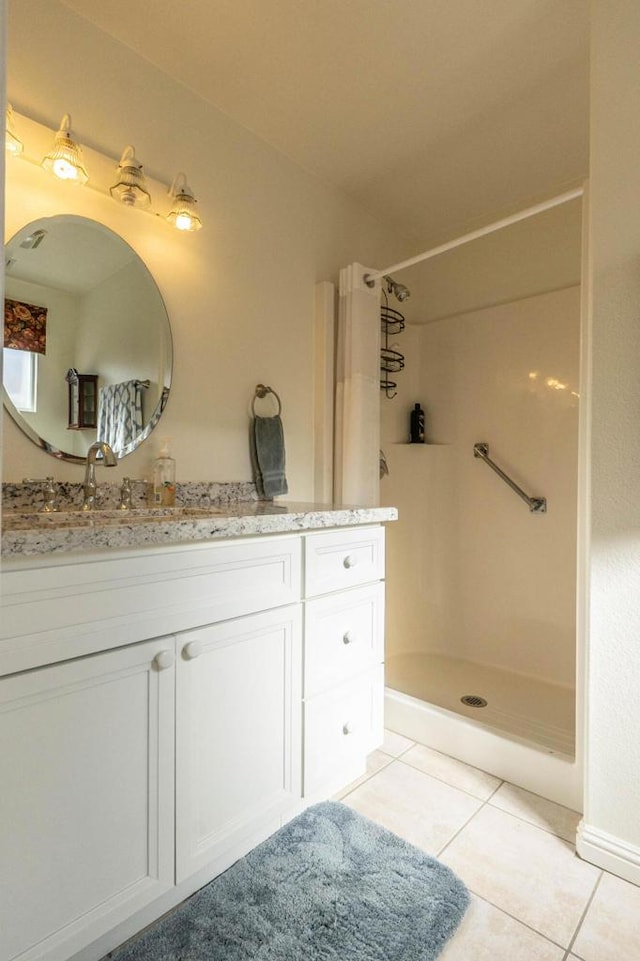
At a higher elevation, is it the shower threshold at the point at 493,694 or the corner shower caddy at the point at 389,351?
the corner shower caddy at the point at 389,351

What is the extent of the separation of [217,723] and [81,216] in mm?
1459

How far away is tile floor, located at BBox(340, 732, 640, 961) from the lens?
1097 mm

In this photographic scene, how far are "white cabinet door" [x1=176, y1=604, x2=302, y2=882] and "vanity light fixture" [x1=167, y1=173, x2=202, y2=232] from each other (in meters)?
1.30

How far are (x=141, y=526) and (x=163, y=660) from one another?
0.29 m

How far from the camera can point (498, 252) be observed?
2.57 meters

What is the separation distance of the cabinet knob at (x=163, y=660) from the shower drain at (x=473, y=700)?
1589 mm

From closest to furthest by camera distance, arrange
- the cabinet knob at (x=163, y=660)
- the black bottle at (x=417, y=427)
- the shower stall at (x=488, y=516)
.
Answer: the cabinet knob at (x=163, y=660), the shower stall at (x=488, y=516), the black bottle at (x=417, y=427)

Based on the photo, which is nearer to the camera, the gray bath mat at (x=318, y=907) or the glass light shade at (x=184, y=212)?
the gray bath mat at (x=318, y=907)

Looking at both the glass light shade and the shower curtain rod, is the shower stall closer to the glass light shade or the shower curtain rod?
the shower curtain rod

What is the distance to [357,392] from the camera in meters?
2.09

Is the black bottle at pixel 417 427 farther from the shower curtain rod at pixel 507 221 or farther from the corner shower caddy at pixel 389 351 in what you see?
the shower curtain rod at pixel 507 221

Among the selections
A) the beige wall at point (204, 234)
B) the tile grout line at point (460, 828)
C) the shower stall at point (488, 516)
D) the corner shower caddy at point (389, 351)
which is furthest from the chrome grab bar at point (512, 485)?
the tile grout line at point (460, 828)

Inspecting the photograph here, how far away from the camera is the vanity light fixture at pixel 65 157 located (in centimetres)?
135

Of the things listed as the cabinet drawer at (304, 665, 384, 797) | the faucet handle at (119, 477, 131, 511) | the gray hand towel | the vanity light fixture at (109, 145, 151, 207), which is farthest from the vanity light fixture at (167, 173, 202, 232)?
the cabinet drawer at (304, 665, 384, 797)
